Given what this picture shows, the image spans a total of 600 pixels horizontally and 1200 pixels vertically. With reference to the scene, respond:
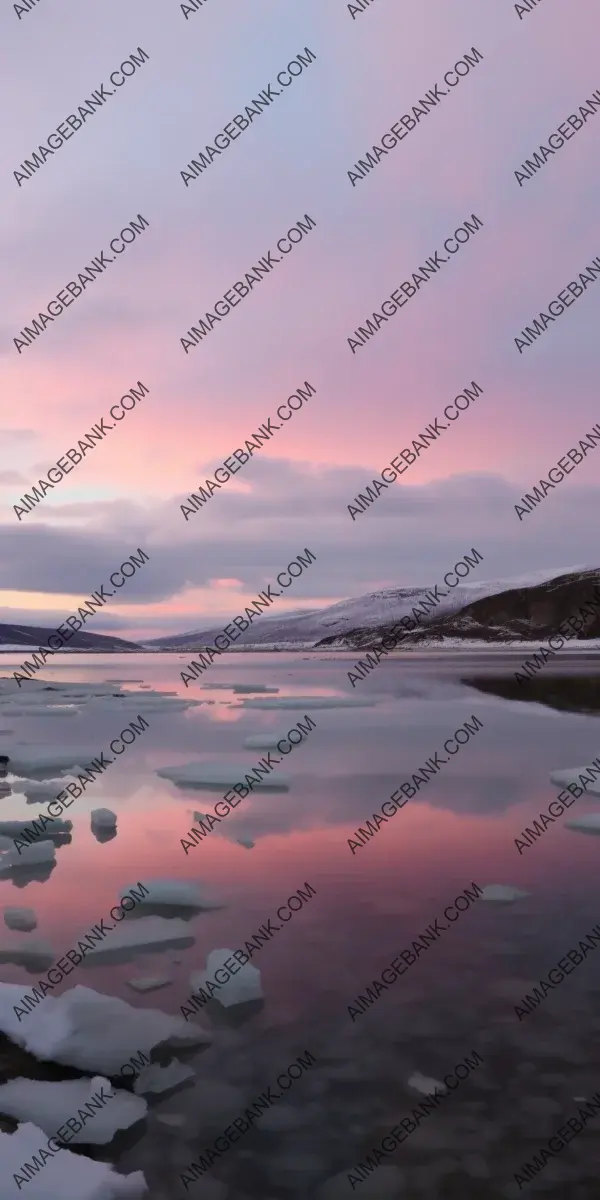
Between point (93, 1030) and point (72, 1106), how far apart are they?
0.62m

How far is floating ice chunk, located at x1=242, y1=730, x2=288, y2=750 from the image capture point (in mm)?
17081

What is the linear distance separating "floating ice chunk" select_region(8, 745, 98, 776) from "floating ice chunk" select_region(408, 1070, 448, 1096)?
34.3 feet

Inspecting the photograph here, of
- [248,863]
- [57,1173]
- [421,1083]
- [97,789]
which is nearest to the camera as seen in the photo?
[57,1173]

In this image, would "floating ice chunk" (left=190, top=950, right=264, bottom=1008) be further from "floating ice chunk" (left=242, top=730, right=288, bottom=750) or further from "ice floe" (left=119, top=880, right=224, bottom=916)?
"floating ice chunk" (left=242, top=730, right=288, bottom=750)

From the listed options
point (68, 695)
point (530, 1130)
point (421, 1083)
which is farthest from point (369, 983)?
point (68, 695)

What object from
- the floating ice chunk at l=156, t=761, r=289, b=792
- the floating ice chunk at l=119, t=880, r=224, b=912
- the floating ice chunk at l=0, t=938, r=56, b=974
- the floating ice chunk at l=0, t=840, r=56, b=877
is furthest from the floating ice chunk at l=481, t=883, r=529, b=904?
the floating ice chunk at l=156, t=761, r=289, b=792

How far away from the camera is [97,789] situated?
12391mm

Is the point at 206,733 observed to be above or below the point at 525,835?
below

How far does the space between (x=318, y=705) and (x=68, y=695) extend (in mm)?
13163

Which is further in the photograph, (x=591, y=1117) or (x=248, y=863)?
(x=248, y=863)

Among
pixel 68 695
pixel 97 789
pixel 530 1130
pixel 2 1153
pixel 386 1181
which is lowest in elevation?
pixel 68 695

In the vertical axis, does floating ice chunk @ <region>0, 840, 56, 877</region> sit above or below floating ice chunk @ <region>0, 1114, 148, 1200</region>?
below

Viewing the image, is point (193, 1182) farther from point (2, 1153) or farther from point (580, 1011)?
point (580, 1011)

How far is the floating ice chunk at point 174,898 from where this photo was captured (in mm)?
6895
